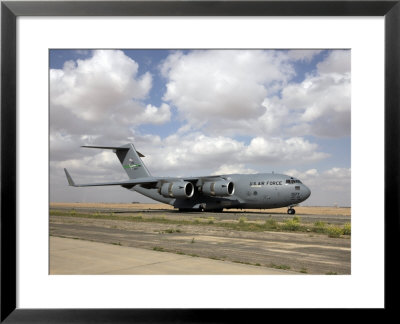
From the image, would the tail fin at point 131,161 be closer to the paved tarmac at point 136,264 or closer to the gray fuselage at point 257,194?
the gray fuselage at point 257,194

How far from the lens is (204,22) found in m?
3.74

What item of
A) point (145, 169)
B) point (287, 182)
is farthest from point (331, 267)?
point (145, 169)

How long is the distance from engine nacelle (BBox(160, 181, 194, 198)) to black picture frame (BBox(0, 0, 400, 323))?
17581mm

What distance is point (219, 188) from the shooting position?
807 inches

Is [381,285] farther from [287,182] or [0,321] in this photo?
[287,182]

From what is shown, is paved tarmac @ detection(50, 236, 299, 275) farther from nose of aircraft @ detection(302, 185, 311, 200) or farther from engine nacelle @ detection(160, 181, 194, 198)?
engine nacelle @ detection(160, 181, 194, 198)

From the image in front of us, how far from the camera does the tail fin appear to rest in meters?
27.3

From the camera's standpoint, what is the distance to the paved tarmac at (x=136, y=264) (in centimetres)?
463

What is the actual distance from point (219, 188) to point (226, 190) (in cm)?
45

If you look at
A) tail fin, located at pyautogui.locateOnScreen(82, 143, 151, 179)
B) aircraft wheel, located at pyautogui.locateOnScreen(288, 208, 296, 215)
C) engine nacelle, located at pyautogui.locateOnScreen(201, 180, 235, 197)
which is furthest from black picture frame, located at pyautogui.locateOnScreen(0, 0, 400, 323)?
tail fin, located at pyautogui.locateOnScreen(82, 143, 151, 179)

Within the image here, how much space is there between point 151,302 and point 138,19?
3001 mm

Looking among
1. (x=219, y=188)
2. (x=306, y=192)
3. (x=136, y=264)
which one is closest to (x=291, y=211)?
(x=306, y=192)

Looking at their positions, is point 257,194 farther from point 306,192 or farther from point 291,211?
point 306,192

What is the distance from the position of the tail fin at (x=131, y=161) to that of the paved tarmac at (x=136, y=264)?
21.0 meters
